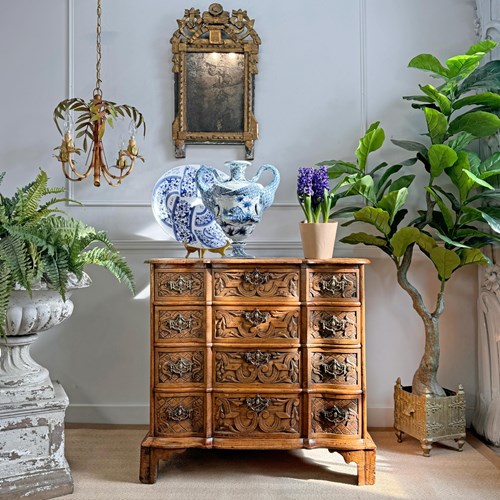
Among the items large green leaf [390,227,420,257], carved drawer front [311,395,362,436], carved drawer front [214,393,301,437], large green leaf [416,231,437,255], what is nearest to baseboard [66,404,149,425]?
carved drawer front [214,393,301,437]

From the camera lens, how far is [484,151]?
2908 millimetres

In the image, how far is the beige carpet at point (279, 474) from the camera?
2.17 meters

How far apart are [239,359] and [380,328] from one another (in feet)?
3.38

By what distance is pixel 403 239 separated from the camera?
102 inches

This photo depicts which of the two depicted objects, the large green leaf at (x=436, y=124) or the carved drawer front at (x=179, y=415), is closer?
the carved drawer front at (x=179, y=415)

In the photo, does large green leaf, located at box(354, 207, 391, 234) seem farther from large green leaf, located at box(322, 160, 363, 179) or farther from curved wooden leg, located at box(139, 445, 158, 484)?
curved wooden leg, located at box(139, 445, 158, 484)

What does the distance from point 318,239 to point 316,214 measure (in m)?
0.16

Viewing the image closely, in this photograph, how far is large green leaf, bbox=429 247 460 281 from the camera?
8.34 feet

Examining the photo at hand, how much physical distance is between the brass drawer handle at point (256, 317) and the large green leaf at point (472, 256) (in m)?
1.01

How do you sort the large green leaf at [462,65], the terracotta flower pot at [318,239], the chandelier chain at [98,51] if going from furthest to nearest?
the chandelier chain at [98,51]
the large green leaf at [462,65]
the terracotta flower pot at [318,239]

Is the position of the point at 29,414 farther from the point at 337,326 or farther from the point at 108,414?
the point at 337,326

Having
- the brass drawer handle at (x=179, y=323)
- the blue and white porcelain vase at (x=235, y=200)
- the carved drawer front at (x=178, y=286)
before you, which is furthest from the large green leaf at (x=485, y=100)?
the brass drawer handle at (x=179, y=323)

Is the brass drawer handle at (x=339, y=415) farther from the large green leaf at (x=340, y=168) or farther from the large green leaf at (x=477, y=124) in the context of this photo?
the large green leaf at (x=477, y=124)

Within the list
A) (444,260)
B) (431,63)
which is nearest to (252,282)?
(444,260)
